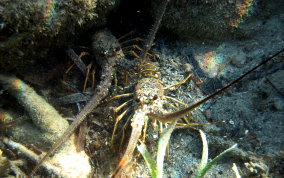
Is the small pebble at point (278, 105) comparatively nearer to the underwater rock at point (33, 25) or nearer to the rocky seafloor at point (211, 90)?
the rocky seafloor at point (211, 90)

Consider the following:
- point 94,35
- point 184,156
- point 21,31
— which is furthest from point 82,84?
point 184,156

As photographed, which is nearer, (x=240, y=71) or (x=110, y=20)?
(x=240, y=71)

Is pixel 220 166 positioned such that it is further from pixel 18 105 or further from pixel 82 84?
pixel 18 105

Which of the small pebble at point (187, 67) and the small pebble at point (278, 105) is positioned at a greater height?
the small pebble at point (187, 67)

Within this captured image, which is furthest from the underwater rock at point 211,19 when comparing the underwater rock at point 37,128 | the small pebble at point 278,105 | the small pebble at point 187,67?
the underwater rock at point 37,128

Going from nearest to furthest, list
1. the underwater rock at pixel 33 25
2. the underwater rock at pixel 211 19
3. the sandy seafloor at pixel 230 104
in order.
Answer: the underwater rock at pixel 33 25, the sandy seafloor at pixel 230 104, the underwater rock at pixel 211 19

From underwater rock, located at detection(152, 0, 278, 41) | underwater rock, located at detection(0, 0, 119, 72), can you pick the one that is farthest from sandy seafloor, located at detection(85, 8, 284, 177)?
underwater rock, located at detection(0, 0, 119, 72)

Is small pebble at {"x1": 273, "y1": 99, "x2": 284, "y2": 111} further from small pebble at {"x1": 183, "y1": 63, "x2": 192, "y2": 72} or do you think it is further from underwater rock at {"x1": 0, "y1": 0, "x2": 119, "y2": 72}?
underwater rock at {"x1": 0, "y1": 0, "x2": 119, "y2": 72}
